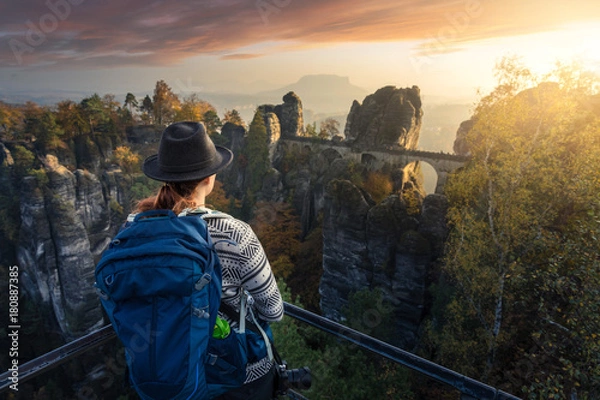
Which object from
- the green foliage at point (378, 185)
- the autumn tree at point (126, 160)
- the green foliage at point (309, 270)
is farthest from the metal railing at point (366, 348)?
the autumn tree at point (126, 160)

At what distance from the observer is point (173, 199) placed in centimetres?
196

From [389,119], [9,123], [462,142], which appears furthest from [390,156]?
[9,123]

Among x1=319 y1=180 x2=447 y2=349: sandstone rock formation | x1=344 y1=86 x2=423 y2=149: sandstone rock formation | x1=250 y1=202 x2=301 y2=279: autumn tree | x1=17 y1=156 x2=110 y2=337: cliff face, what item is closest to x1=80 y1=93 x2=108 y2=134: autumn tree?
x1=17 y1=156 x2=110 y2=337: cliff face

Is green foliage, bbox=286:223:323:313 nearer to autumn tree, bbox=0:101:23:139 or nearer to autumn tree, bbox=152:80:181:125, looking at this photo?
autumn tree, bbox=152:80:181:125

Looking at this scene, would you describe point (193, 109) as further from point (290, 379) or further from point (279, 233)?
point (290, 379)

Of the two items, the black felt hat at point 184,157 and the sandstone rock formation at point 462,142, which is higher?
the black felt hat at point 184,157

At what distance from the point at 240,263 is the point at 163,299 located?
1.49ft

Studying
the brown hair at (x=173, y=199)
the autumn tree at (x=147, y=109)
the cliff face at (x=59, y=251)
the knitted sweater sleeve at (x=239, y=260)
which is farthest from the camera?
the autumn tree at (x=147, y=109)

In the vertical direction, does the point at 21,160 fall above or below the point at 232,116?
below

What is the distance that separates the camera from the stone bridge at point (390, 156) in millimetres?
27734

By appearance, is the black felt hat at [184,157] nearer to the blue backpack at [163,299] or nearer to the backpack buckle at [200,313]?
the blue backpack at [163,299]

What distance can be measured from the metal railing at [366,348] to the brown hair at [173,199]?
109cm

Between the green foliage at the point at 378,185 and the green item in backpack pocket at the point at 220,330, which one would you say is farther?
the green foliage at the point at 378,185

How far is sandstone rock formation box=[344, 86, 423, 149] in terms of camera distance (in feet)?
99.8
